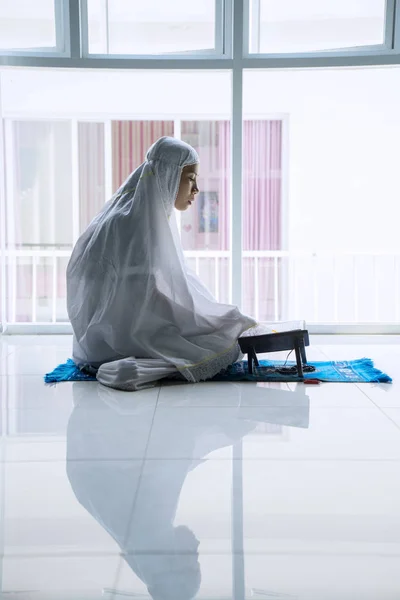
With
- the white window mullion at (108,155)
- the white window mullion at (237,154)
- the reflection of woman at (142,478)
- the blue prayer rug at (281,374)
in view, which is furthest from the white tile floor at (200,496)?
the white window mullion at (108,155)

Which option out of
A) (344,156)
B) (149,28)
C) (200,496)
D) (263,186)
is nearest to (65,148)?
(263,186)

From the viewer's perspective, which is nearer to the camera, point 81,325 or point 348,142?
point 81,325

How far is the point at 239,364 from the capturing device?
3207 mm

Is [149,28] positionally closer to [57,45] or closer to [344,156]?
[57,45]

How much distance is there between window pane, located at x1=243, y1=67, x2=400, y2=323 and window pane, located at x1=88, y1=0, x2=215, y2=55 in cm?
213

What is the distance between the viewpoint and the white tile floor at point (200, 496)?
3.67 feet

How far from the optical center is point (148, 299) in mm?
2887

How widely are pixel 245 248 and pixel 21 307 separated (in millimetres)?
2449

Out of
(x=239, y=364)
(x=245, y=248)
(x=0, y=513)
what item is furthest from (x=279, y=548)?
(x=245, y=248)

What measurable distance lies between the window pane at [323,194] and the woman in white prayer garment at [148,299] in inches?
142

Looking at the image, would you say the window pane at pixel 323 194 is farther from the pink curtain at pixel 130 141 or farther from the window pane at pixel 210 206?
the pink curtain at pixel 130 141

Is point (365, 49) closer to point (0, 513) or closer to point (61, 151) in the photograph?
point (61, 151)

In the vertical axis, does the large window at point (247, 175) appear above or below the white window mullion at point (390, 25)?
below

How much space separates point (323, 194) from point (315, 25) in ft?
8.84
